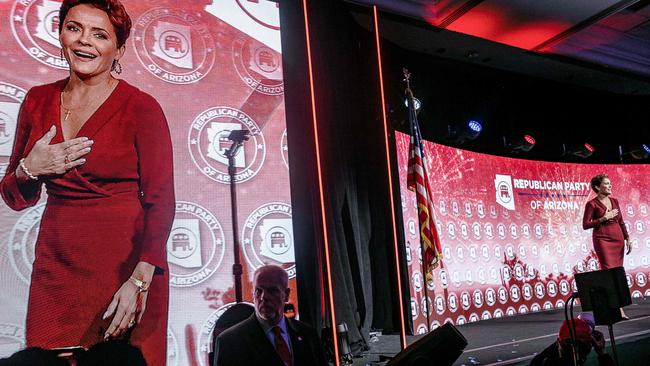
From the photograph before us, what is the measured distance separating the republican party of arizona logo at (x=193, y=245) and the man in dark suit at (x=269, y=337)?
1058 millimetres

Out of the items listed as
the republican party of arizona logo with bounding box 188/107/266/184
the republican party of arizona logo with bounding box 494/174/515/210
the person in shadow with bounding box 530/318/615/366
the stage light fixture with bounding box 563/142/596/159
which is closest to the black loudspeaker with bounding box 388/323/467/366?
the person in shadow with bounding box 530/318/615/366

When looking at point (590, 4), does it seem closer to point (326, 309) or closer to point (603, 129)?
point (603, 129)

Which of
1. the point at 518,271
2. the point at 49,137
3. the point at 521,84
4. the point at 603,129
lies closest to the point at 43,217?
the point at 49,137

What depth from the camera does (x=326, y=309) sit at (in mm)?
3877

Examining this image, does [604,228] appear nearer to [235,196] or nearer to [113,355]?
[235,196]

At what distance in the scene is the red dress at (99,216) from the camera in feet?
9.61

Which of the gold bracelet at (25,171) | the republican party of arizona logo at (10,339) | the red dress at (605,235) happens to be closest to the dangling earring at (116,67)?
the gold bracelet at (25,171)

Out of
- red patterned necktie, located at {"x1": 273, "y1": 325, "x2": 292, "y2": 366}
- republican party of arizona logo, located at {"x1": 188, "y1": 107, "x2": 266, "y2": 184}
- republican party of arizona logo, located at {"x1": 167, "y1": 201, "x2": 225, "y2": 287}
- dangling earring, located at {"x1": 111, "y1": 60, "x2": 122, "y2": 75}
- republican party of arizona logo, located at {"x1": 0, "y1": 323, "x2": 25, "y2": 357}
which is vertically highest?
dangling earring, located at {"x1": 111, "y1": 60, "x2": 122, "y2": 75}

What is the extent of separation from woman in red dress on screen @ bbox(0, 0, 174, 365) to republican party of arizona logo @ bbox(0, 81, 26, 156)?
0.04m

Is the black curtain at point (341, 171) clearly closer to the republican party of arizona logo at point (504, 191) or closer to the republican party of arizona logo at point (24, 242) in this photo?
the republican party of arizona logo at point (24, 242)

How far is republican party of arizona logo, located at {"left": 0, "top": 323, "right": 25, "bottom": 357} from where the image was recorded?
2.78 metres

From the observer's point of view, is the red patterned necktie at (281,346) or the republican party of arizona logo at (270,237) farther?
the republican party of arizona logo at (270,237)

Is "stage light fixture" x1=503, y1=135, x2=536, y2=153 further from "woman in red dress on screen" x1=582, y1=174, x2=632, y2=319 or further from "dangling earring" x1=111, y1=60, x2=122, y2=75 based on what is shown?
"dangling earring" x1=111, y1=60, x2=122, y2=75

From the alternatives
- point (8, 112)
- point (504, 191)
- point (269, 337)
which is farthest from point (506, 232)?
point (8, 112)
